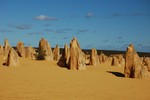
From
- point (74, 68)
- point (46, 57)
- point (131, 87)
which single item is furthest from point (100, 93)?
point (46, 57)

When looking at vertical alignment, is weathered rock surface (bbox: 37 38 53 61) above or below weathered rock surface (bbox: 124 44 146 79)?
above

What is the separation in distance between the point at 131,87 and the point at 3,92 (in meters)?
5.83

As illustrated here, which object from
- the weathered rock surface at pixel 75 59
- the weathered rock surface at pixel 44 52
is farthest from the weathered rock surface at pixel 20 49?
the weathered rock surface at pixel 75 59

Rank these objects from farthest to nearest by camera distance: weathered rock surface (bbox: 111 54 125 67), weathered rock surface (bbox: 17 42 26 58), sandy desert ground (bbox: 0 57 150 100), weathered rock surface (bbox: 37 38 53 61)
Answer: weathered rock surface (bbox: 111 54 125 67) → weathered rock surface (bbox: 17 42 26 58) → weathered rock surface (bbox: 37 38 53 61) → sandy desert ground (bbox: 0 57 150 100)

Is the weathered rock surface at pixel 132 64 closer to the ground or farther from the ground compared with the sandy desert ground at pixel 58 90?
farther from the ground

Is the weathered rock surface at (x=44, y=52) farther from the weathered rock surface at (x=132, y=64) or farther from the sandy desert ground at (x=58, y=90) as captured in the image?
the sandy desert ground at (x=58, y=90)

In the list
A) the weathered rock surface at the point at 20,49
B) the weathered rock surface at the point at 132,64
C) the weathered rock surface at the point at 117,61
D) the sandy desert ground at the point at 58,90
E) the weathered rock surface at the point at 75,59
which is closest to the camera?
the sandy desert ground at the point at 58,90

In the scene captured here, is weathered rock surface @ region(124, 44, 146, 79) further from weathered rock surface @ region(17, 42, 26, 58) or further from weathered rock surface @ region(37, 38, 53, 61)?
weathered rock surface @ region(17, 42, 26, 58)

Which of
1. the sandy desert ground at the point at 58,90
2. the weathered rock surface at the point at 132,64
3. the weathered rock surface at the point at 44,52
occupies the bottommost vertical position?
the sandy desert ground at the point at 58,90

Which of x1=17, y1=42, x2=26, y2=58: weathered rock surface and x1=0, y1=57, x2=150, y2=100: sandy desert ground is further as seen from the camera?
x1=17, y1=42, x2=26, y2=58: weathered rock surface

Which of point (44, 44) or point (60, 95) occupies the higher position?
point (44, 44)

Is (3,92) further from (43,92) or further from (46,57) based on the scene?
(46,57)

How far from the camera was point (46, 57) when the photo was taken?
2398 centimetres

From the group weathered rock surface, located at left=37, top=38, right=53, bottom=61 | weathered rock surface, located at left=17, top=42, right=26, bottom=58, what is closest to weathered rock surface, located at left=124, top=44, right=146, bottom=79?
weathered rock surface, located at left=37, top=38, right=53, bottom=61
